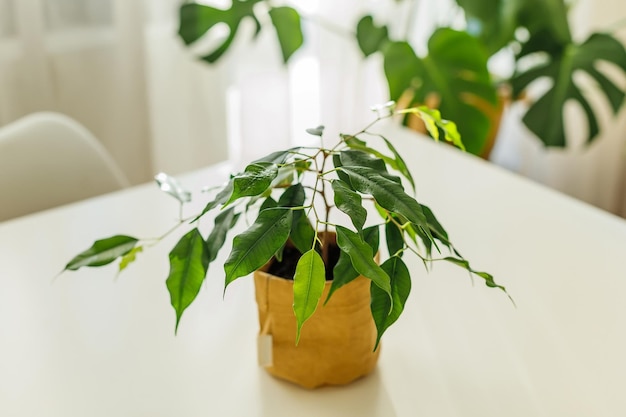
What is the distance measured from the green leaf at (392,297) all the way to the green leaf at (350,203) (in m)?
0.07

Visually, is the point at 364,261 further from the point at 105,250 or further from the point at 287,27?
the point at 287,27

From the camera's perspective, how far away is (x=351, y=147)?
0.78m

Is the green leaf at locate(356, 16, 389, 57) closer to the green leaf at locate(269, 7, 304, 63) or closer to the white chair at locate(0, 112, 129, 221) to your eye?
the green leaf at locate(269, 7, 304, 63)

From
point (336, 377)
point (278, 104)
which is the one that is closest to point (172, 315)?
point (336, 377)

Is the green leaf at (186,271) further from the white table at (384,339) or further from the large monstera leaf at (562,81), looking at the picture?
the large monstera leaf at (562,81)

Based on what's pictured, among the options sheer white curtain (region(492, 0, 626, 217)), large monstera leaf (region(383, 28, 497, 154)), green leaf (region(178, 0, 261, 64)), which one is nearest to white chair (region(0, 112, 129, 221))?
green leaf (region(178, 0, 261, 64))

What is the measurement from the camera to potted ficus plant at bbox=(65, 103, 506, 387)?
65 centimetres

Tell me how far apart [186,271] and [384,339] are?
26 cm

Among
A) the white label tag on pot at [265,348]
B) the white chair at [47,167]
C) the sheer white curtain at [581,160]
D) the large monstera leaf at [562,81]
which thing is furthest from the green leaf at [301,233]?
the sheer white curtain at [581,160]

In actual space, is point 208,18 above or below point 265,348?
above

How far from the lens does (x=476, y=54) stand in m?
1.66

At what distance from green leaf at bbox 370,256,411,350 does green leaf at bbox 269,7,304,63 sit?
3.72ft

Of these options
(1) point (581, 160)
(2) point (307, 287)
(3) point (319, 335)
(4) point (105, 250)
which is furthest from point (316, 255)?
(1) point (581, 160)

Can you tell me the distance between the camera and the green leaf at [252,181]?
65cm
